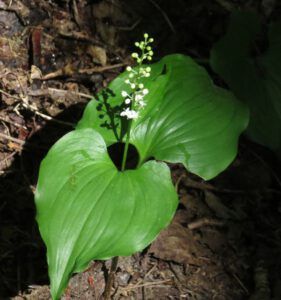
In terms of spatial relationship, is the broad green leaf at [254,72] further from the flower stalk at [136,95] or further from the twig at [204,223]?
the flower stalk at [136,95]

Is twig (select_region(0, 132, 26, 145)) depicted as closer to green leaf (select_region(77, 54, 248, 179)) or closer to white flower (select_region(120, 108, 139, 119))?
green leaf (select_region(77, 54, 248, 179))

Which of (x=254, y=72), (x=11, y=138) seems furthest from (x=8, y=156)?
(x=254, y=72)

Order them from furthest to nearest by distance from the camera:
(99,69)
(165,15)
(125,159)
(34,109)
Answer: (165,15)
(99,69)
(34,109)
(125,159)

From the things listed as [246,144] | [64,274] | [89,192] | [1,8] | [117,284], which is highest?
[1,8]

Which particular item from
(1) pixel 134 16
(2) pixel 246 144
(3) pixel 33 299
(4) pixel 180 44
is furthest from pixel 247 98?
(3) pixel 33 299

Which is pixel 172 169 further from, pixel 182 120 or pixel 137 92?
pixel 137 92

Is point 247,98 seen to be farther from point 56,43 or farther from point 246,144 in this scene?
point 56,43

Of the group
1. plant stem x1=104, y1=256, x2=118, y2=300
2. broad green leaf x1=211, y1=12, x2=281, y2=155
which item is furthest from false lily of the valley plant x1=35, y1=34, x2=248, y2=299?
broad green leaf x1=211, y1=12, x2=281, y2=155
